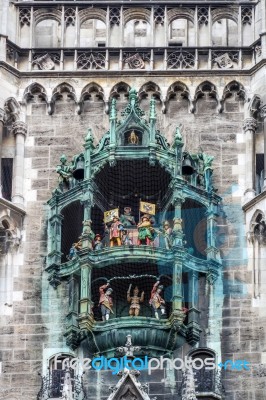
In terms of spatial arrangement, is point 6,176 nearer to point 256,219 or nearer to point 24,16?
point 24,16

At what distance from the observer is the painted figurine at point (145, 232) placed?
35000 mm

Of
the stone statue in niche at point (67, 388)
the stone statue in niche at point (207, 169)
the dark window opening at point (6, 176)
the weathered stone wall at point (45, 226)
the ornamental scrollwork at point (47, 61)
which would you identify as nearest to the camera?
the stone statue in niche at point (67, 388)

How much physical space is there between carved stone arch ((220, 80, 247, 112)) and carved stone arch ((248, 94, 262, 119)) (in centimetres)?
30

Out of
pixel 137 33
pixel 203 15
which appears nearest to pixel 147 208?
pixel 137 33

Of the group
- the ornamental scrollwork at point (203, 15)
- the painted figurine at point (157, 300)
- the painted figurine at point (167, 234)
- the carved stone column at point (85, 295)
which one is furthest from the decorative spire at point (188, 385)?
the ornamental scrollwork at point (203, 15)

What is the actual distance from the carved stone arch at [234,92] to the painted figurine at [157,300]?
14.0ft

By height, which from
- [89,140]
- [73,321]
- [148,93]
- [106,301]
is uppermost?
[148,93]

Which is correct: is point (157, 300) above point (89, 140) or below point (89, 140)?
below

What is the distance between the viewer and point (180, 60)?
37.3 m

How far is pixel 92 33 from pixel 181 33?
175cm

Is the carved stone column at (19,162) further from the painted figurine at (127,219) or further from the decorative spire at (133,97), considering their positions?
the decorative spire at (133,97)

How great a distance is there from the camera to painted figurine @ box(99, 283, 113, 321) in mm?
34500

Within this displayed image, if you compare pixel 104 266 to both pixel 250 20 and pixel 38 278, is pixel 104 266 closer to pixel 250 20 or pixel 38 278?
pixel 38 278

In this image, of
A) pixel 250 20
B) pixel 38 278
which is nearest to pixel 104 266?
pixel 38 278
